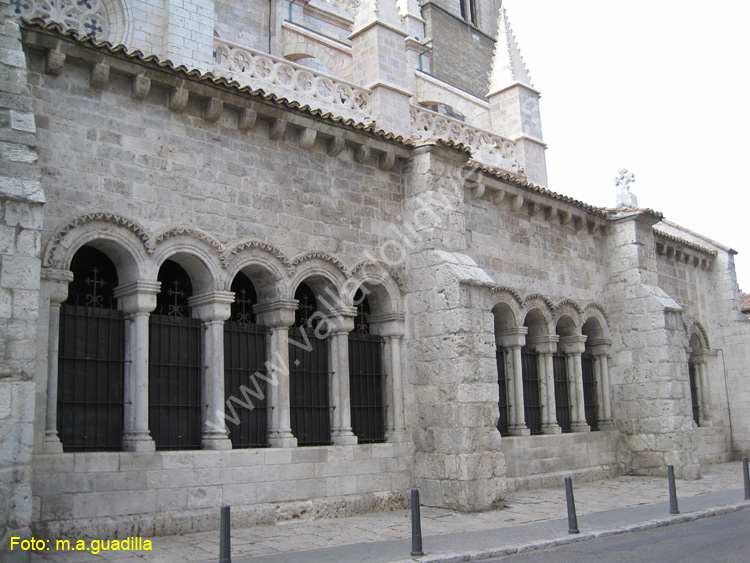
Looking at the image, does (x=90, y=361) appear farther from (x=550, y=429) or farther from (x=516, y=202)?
(x=550, y=429)

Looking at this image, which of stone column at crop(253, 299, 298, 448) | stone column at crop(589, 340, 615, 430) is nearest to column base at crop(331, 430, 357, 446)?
stone column at crop(253, 299, 298, 448)

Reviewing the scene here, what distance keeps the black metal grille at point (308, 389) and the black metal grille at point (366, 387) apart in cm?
50

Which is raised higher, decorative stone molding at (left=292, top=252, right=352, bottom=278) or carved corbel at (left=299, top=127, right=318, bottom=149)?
carved corbel at (left=299, top=127, right=318, bottom=149)

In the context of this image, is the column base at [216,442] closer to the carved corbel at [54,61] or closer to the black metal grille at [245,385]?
the black metal grille at [245,385]

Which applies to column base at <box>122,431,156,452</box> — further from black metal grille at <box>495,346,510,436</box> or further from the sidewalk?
black metal grille at <box>495,346,510,436</box>

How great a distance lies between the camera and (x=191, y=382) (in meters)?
9.56

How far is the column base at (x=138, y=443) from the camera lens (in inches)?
338

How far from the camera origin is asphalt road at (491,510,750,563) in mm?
7555

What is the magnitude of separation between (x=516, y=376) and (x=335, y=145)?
5780 millimetres

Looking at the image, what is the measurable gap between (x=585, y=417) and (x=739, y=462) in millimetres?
6463

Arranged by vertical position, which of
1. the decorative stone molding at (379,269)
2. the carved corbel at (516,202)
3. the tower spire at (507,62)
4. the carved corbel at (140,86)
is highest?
the tower spire at (507,62)

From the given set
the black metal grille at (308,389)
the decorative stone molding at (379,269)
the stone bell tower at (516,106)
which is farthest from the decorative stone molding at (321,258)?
the stone bell tower at (516,106)

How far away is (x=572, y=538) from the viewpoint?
862 centimetres

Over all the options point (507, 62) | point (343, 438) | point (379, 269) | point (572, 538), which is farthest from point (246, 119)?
point (507, 62)
